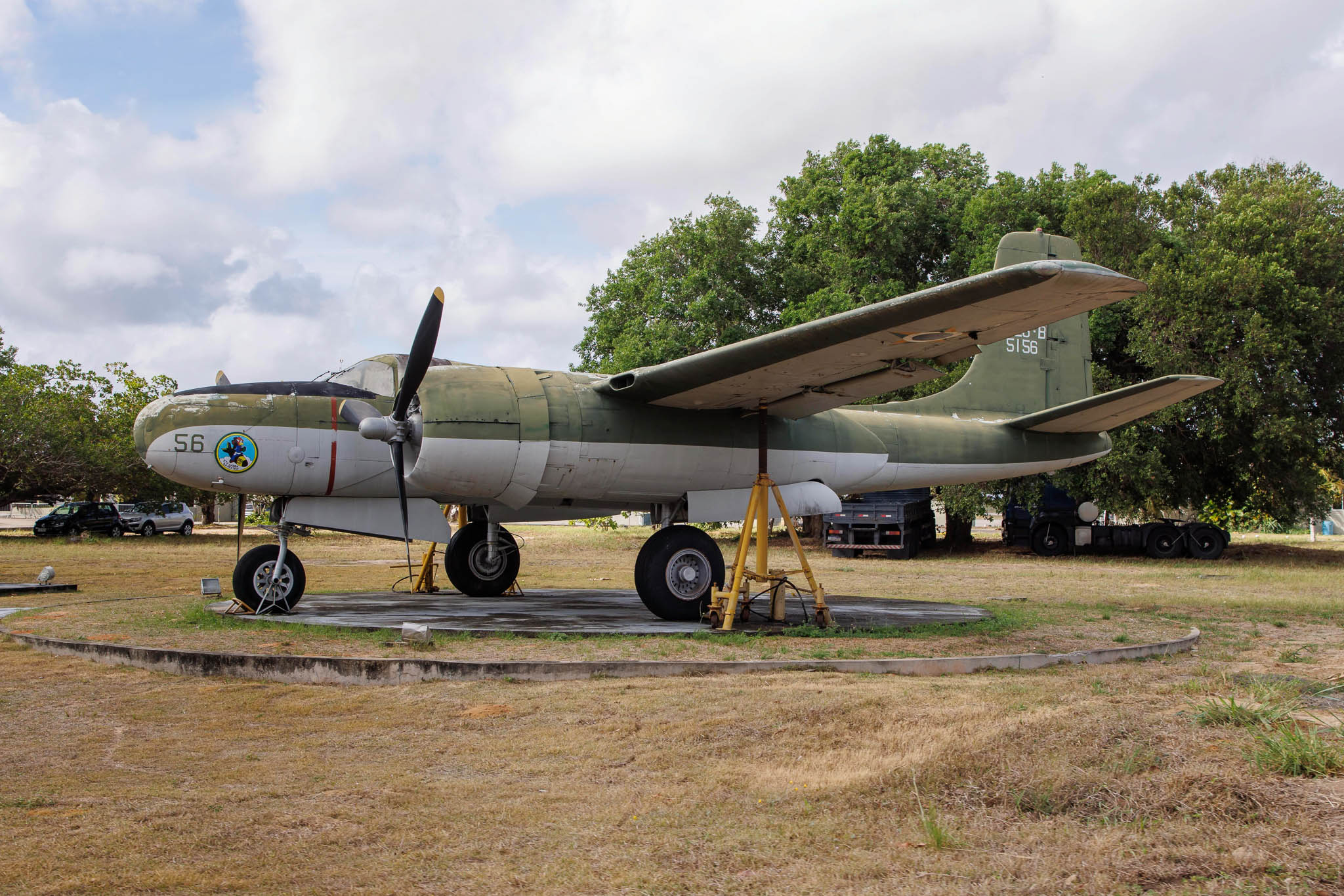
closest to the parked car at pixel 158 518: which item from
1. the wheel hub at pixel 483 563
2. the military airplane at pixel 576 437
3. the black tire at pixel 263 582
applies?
the wheel hub at pixel 483 563

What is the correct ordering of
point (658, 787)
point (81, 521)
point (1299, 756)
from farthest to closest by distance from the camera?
1. point (81, 521)
2. point (658, 787)
3. point (1299, 756)

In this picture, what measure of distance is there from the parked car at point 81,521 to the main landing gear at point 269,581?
3012 cm

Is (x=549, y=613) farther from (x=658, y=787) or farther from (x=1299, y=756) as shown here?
(x=1299, y=756)

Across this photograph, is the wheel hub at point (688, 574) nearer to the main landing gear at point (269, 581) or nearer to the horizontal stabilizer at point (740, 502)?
the horizontal stabilizer at point (740, 502)

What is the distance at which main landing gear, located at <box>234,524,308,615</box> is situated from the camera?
36.7 feet

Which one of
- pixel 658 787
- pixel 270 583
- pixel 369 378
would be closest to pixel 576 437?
pixel 369 378

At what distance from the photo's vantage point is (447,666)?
7.71 metres

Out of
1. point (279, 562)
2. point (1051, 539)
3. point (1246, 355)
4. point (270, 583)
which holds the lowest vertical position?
point (270, 583)

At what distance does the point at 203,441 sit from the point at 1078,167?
2825 centimetres

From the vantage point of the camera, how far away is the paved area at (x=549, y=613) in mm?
10672

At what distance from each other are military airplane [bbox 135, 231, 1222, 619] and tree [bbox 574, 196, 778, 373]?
18.5 m

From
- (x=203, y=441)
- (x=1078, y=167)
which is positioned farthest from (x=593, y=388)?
(x=1078, y=167)

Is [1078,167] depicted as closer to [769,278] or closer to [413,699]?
[769,278]

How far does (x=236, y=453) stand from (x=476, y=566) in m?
4.43
